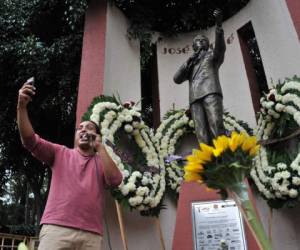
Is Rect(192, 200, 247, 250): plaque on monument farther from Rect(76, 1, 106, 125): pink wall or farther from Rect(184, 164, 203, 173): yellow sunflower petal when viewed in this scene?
Rect(184, 164, 203, 173): yellow sunflower petal

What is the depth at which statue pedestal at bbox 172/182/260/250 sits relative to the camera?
12.4 feet

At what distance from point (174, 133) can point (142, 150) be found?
2.60 feet

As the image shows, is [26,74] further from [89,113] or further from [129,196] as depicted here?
[129,196]

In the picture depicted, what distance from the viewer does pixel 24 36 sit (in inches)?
299

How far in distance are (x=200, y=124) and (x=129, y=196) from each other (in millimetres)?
1252

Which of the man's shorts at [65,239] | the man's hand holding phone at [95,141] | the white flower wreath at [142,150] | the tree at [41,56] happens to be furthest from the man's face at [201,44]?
the man's shorts at [65,239]

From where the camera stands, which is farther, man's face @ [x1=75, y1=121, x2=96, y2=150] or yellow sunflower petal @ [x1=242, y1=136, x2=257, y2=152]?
man's face @ [x1=75, y1=121, x2=96, y2=150]

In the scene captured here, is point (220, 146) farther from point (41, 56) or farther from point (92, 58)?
point (41, 56)

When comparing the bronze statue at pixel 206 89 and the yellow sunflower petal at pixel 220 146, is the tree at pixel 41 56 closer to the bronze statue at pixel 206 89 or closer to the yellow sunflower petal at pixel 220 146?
the bronze statue at pixel 206 89

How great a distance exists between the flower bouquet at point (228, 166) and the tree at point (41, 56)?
552cm

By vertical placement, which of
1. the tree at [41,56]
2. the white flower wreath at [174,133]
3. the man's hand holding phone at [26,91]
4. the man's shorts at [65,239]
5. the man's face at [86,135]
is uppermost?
the tree at [41,56]

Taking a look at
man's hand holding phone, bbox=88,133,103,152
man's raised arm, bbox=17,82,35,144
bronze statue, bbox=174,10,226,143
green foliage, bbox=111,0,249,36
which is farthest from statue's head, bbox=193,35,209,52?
man's raised arm, bbox=17,82,35,144

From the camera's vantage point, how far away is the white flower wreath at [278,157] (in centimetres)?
429

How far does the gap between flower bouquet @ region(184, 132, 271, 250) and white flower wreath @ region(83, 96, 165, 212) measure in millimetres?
3100
